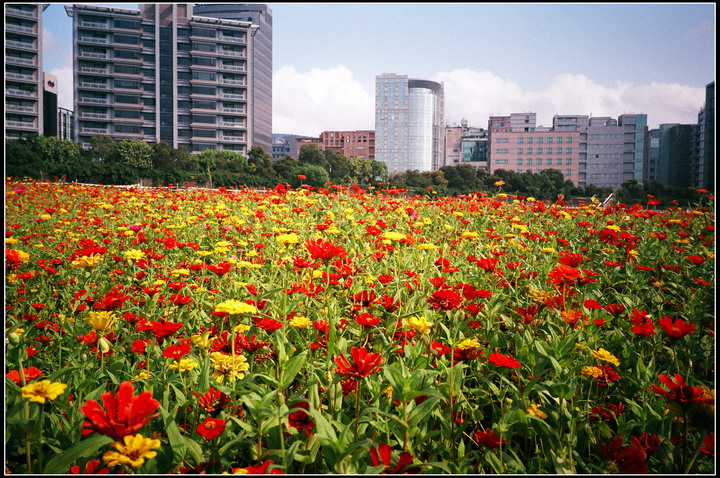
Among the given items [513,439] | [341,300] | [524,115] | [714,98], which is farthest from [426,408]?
[524,115]

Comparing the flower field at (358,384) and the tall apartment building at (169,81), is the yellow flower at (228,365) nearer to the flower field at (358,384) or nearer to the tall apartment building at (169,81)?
the flower field at (358,384)

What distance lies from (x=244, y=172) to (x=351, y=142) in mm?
67740

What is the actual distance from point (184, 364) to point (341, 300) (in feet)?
3.13

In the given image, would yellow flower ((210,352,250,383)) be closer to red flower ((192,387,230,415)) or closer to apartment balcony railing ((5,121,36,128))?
red flower ((192,387,230,415))

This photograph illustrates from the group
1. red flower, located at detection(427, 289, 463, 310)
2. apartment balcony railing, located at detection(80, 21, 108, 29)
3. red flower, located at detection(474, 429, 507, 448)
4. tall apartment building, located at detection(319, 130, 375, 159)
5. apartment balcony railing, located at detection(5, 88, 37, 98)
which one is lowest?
red flower, located at detection(474, 429, 507, 448)

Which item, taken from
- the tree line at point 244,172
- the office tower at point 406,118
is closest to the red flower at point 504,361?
the tree line at point 244,172

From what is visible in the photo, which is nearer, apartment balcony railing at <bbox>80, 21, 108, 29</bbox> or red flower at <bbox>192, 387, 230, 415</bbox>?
red flower at <bbox>192, 387, 230, 415</bbox>

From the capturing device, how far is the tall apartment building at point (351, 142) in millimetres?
95875

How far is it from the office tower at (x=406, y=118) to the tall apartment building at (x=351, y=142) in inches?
996

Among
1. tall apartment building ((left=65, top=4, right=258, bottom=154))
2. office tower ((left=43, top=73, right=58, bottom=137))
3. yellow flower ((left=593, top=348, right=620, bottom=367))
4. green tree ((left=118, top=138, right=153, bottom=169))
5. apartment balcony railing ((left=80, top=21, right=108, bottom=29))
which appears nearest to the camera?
yellow flower ((left=593, top=348, right=620, bottom=367))

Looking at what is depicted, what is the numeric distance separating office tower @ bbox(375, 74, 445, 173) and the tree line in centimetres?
871

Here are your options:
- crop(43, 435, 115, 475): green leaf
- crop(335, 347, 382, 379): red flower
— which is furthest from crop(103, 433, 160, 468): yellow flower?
crop(335, 347, 382, 379): red flower

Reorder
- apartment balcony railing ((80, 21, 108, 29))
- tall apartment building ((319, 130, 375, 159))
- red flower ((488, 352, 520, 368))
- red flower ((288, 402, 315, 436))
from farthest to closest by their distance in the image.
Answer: tall apartment building ((319, 130, 375, 159)), apartment balcony railing ((80, 21, 108, 29)), red flower ((488, 352, 520, 368)), red flower ((288, 402, 315, 436))

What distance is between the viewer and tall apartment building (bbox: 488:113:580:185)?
73750 millimetres
